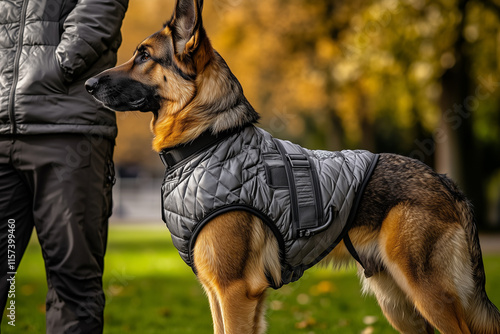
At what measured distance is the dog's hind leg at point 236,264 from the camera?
3.03m

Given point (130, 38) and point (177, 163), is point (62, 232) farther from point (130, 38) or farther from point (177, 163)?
point (130, 38)

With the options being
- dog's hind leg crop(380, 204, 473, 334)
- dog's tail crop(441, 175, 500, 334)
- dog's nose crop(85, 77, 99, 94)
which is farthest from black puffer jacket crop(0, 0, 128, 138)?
dog's tail crop(441, 175, 500, 334)

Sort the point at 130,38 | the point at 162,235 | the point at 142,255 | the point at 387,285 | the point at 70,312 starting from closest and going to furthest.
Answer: the point at 70,312, the point at 387,285, the point at 142,255, the point at 162,235, the point at 130,38

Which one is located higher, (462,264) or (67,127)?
(67,127)

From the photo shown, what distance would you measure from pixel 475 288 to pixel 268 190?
4.69ft

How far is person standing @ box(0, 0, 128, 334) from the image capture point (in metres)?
3.15

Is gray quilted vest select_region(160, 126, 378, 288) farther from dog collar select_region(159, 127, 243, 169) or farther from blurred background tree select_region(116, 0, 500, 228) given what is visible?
blurred background tree select_region(116, 0, 500, 228)

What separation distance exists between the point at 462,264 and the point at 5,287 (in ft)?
9.05

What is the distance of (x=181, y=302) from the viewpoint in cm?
620

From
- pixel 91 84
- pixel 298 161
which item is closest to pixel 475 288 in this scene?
pixel 298 161

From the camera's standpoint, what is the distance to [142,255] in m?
10.5

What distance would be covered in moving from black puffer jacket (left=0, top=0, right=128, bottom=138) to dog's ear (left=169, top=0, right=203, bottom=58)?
0.40m

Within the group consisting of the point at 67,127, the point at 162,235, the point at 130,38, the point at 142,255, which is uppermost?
the point at 67,127

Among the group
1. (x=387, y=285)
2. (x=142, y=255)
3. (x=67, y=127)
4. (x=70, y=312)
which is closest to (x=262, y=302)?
(x=387, y=285)
